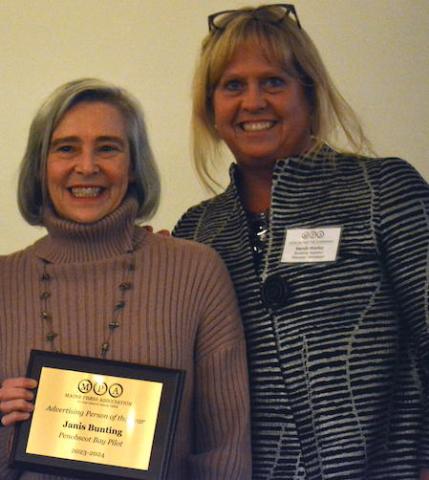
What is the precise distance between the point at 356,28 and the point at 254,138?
87cm

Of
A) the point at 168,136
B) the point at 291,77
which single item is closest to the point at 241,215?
the point at 291,77

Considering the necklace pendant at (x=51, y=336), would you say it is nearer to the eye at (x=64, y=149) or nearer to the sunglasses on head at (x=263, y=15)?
the eye at (x=64, y=149)

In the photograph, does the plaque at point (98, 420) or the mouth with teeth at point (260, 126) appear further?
the mouth with teeth at point (260, 126)

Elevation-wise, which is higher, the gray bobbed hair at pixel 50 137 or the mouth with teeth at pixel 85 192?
the gray bobbed hair at pixel 50 137

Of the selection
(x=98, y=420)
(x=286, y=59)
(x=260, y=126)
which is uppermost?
(x=286, y=59)

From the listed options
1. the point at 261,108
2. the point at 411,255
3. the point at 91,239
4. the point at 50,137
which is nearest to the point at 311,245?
the point at 411,255

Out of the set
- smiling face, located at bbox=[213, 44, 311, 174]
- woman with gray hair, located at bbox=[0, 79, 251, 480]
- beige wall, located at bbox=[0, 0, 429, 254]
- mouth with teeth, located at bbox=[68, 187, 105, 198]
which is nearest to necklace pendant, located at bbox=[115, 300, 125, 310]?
woman with gray hair, located at bbox=[0, 79, 251, 480]

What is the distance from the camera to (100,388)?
1.33 metres

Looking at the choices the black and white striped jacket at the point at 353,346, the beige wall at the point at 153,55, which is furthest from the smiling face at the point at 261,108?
the beige wall at the point at 153,55

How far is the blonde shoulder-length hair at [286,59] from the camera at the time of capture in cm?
164

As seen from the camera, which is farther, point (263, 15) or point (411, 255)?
point (263, 15)

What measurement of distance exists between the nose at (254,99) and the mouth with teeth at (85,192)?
1.12 ft

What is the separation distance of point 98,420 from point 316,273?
48 centimetres

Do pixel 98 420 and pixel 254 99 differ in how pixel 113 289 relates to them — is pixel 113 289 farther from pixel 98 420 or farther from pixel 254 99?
pixel 254 99
